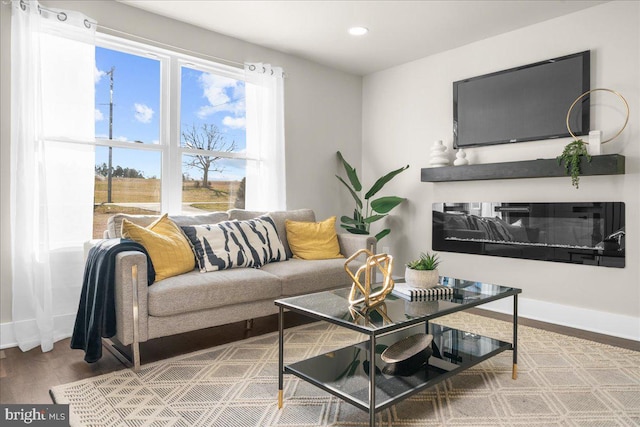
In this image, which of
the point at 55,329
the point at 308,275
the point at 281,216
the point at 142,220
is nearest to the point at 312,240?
the point at 281,216

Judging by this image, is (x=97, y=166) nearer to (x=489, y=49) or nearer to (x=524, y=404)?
(x=524, y=404)

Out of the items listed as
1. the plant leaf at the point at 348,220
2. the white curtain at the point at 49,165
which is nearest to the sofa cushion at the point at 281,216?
the plant leaf at the point at 348,220

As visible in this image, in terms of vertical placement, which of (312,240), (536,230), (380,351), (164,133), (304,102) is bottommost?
(380,351)

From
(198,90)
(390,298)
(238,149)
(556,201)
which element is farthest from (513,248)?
(198,90)

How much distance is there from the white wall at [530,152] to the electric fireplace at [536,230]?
0.21ft

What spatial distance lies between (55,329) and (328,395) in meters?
2.00

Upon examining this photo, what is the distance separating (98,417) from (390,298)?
54.4 inches

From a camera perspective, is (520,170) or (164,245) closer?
(164,245)

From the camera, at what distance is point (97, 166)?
3.28 metres

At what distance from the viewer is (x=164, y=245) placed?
2709 millimetres

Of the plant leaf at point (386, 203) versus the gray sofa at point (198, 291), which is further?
the plant leaf at point (386, 203)

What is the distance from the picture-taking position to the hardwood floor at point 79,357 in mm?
2145

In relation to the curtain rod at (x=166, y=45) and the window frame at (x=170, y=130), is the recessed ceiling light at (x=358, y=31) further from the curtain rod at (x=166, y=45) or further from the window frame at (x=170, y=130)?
the window frame at (x=170, y=130)

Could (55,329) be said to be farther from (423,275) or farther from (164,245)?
(423,275)
